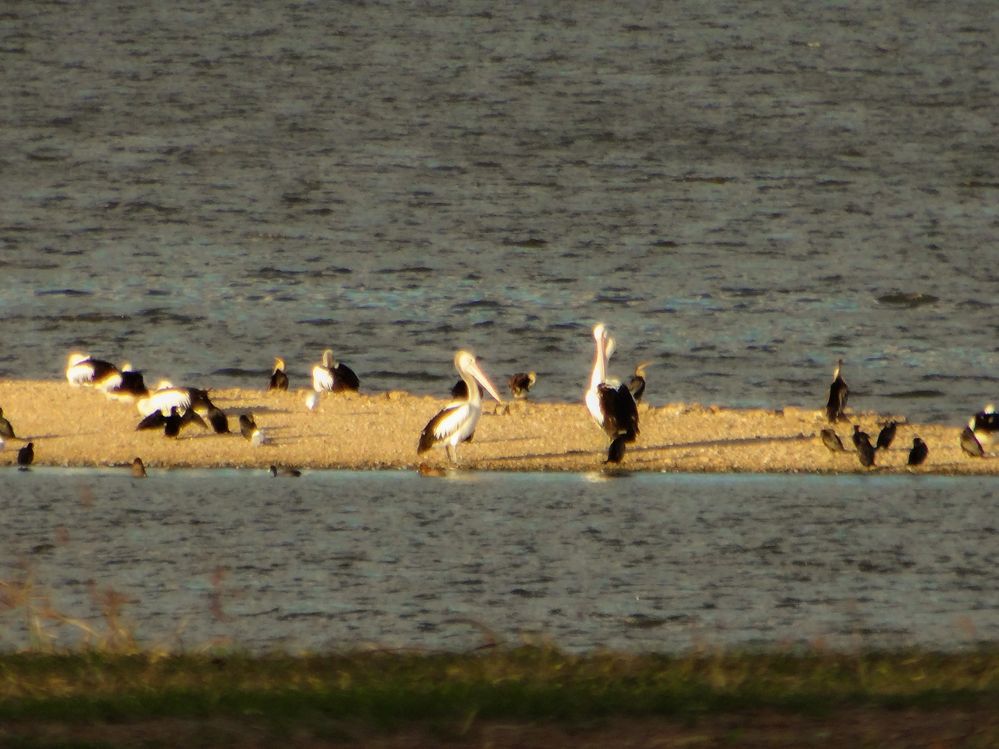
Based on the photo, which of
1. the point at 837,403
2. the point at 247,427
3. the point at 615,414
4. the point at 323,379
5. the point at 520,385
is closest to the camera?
the point at 615,414

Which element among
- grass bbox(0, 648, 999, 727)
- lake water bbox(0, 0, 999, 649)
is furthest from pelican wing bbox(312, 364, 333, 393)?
grass bbox(0, 648, 999, 727)

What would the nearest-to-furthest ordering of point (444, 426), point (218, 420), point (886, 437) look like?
point (444, 426) → point (886, 437) → point (218, 420)

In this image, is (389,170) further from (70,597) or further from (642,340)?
(70,597)

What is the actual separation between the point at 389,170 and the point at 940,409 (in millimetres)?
37829

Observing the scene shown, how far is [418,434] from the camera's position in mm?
22969

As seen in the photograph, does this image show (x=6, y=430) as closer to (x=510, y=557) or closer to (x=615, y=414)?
(x=615, y=414)

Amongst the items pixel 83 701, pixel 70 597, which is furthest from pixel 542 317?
pixel 83 701

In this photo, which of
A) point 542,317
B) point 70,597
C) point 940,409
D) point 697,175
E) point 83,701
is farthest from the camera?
point 697,175

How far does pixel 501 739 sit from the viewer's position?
8.47 metres

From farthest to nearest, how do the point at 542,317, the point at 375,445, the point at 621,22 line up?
the point at 621,22 → the point at 542,317 → the point at 375,445

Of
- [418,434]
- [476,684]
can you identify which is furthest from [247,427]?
[476,684]

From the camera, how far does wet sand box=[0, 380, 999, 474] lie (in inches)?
851

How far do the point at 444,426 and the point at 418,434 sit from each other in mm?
1646

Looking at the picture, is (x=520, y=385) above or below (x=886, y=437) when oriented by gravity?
above
